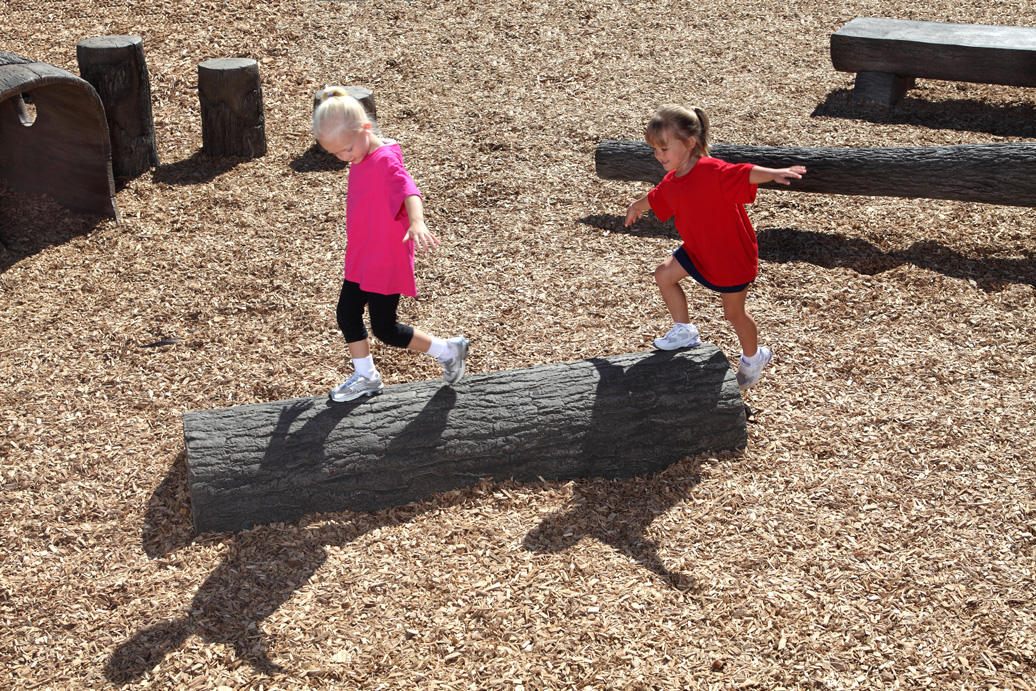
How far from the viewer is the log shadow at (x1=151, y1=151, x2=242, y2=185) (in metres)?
7.46

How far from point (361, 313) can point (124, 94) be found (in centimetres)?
440

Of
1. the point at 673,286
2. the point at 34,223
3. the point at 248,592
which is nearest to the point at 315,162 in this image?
the point at 34,223

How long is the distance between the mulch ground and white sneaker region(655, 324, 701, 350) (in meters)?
0.57

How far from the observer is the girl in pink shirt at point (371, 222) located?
12.2 ft

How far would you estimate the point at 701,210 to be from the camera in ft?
13.7

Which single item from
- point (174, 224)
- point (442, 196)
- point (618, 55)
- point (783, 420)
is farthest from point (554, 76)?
point (783, 420)

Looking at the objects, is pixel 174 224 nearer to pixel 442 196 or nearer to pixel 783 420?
pixel 442 196

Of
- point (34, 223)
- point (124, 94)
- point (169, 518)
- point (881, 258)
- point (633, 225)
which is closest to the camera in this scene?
point (169, 518)

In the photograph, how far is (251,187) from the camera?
7332 mm

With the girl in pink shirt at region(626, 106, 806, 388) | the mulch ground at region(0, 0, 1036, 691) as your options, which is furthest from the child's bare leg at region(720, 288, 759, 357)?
the mulch ground at region(0, 0, 1036, 691)

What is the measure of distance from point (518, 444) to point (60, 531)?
6.83 ft

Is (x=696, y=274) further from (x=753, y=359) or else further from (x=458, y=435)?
(x=458, y=435)

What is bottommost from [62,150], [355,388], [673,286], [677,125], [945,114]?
[355,388]

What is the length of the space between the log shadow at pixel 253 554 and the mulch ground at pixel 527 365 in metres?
0.02
